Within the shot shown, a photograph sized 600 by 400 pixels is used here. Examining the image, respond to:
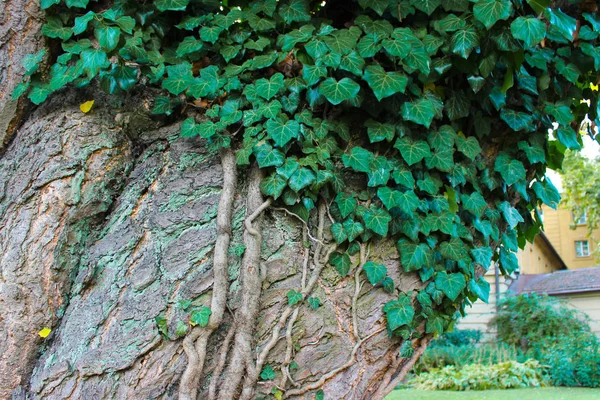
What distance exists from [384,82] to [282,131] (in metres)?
0.45

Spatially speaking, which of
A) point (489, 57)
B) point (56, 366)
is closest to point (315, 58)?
point (489, 57)

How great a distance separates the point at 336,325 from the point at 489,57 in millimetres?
1223

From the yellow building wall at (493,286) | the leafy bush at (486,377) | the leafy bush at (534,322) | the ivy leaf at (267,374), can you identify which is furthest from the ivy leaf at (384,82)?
the leafy bush at (534,322)

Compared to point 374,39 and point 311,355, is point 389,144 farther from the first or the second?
point 311,355

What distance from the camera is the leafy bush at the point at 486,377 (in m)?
7.88

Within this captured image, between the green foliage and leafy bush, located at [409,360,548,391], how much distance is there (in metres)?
6.32

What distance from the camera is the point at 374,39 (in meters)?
2.08

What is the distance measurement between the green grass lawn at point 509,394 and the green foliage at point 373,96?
524 centimetres

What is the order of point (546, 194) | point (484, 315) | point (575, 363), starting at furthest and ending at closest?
1. point (484, 315)
2. point (575, 363)
3. point (546, 194)

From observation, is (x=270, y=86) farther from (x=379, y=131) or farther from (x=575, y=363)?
(x=575, y=363)

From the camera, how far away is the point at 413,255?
6.83 ft

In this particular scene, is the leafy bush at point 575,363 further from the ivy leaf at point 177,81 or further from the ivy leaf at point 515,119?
the ivy leaf at point 177,81

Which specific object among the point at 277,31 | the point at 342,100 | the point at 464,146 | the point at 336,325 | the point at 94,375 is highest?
the point at 277,31

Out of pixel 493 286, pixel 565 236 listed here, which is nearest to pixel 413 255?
pixel 493 286
